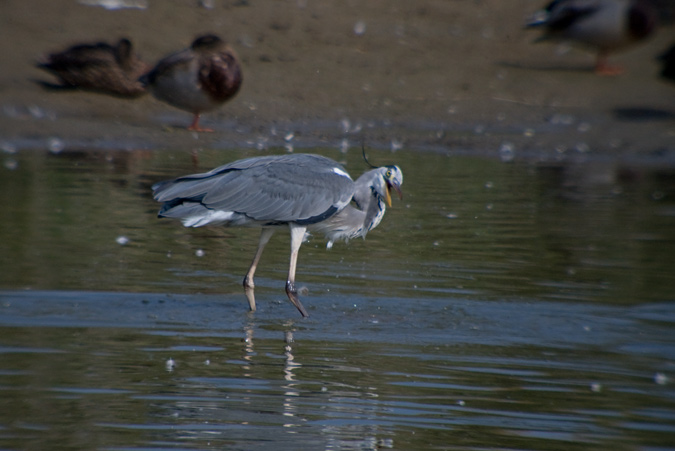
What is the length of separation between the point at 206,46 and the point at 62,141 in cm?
230

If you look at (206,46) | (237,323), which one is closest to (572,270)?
(237,323)

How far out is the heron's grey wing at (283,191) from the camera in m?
7.53

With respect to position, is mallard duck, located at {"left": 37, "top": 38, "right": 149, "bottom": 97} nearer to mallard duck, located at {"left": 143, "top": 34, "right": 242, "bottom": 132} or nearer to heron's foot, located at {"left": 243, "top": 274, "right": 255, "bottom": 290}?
mallard duck, located at {"left": 143, "top": 34, "right": 242, "bottom": 132}

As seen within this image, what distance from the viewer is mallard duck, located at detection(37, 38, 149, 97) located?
1536cm

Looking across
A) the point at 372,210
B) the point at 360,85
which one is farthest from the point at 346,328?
the point at 360,85

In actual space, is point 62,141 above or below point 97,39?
below

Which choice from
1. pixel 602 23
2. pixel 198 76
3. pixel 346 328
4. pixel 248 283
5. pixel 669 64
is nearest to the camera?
pixel 346 328

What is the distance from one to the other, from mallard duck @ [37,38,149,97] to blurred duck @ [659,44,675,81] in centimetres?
789

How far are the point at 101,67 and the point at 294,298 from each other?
358 inches

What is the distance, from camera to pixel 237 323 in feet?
22.6

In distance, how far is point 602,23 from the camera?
690 inches

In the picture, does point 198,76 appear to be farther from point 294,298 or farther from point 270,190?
point 294,298

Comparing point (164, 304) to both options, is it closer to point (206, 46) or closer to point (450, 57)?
point (206, 46)

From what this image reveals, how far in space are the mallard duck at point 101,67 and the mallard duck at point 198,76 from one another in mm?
636
